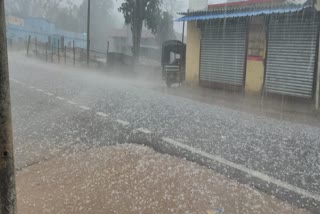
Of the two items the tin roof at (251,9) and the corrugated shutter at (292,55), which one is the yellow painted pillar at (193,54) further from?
the corrugated shutter at (292,55)

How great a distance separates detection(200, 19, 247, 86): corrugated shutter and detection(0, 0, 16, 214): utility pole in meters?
10.2

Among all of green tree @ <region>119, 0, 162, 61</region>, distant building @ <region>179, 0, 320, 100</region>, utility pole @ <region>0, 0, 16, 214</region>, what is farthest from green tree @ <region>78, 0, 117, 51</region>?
utility pole @ <region>0, 0, 16, 214</region>

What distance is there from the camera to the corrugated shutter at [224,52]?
447 inches

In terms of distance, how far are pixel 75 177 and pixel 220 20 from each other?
9645 millimetres

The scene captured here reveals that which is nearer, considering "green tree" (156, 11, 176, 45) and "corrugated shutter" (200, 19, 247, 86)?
"corrugated shutter" (200, 19, 247, 86)

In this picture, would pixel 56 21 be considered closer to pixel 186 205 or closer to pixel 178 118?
pixel 178 118

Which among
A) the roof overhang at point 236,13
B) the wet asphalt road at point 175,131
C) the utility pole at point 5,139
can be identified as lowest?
the wet asphalt road at point 175,131

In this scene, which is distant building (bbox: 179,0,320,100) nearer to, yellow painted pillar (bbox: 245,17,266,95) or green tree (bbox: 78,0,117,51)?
yellow painted pillar (bbox: 245,17,266,95)

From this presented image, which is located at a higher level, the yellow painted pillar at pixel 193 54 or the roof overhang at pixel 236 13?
the roof overhang at pixel 236 13

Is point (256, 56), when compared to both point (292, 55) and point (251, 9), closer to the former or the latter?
point (292, 55)

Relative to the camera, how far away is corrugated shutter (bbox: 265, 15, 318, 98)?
9.34 metres

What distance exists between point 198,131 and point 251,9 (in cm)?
595

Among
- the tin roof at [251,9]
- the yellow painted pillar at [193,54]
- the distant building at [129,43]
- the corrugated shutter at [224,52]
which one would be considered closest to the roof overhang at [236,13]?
the tin roof at [251,9]

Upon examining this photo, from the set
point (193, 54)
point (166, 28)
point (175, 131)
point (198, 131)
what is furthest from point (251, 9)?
point (166, 28)
